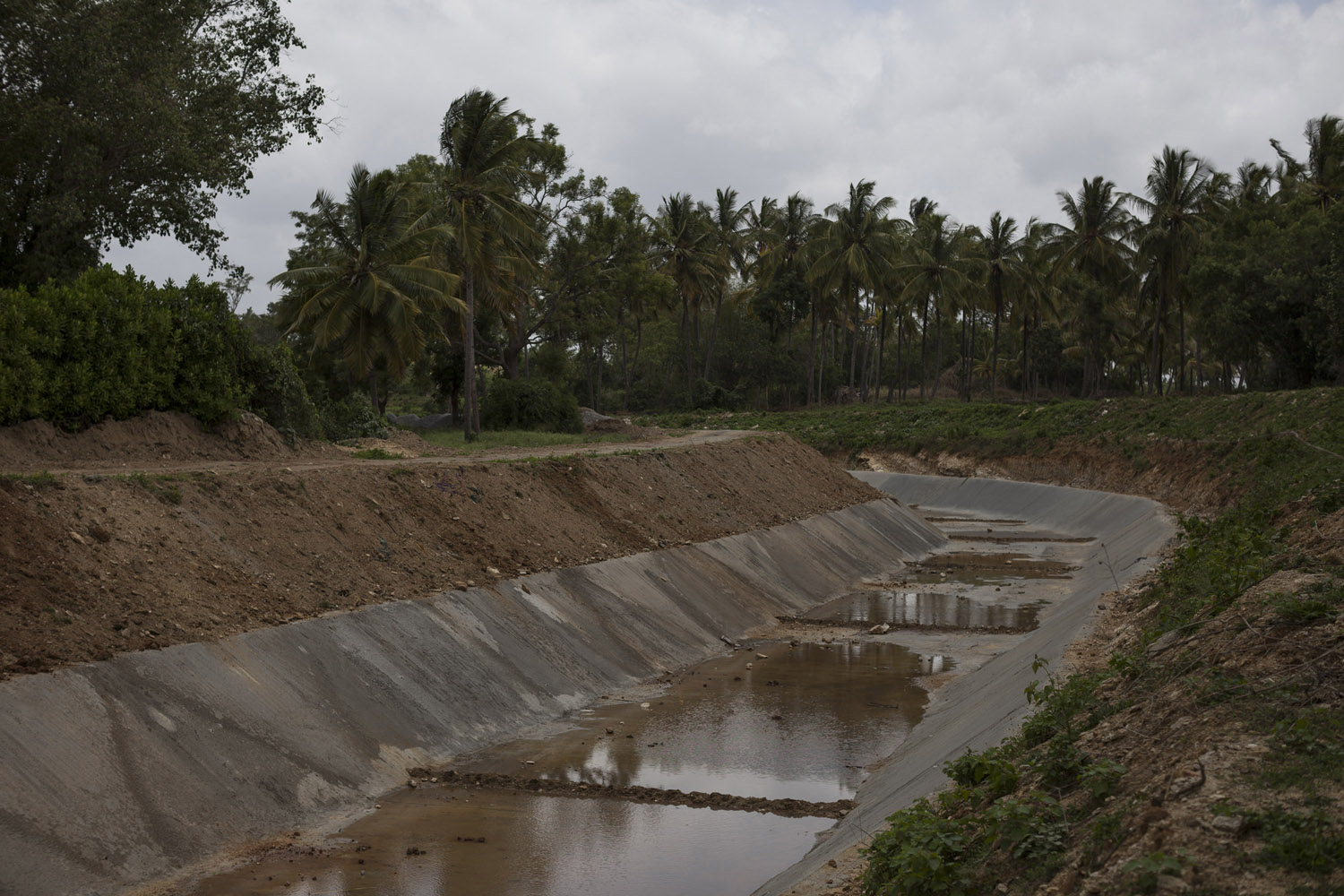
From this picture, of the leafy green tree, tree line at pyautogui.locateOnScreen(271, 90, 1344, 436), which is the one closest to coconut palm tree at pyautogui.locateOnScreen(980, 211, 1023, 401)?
tree line at pyautogui.locateOnScreen(271, 90, 1344, 436)

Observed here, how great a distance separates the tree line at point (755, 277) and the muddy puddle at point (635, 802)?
23194 mm

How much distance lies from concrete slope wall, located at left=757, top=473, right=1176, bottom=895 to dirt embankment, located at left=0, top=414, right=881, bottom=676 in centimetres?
643

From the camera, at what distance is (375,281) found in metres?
35.2

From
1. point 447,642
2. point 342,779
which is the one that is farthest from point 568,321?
point 342,779

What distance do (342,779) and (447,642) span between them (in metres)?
3.41

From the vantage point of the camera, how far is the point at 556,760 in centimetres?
1238

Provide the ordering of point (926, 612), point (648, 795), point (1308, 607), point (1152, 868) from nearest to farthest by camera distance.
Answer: point (1152, 868) < point (1308, 607) < point (648, 795) < point (926, 612)

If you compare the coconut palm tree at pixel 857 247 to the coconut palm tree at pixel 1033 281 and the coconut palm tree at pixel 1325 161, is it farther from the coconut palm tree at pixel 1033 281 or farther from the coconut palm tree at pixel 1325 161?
the coconut palm tree at pixel 1325 161

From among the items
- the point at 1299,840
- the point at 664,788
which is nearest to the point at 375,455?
the point at 664,788

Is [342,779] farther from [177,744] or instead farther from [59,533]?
[59,533]

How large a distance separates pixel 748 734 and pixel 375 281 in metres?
25.3

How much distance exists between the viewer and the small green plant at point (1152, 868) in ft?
16.6

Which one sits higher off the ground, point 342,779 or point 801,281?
point 801,281

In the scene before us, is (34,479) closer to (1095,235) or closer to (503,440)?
(503,440)
